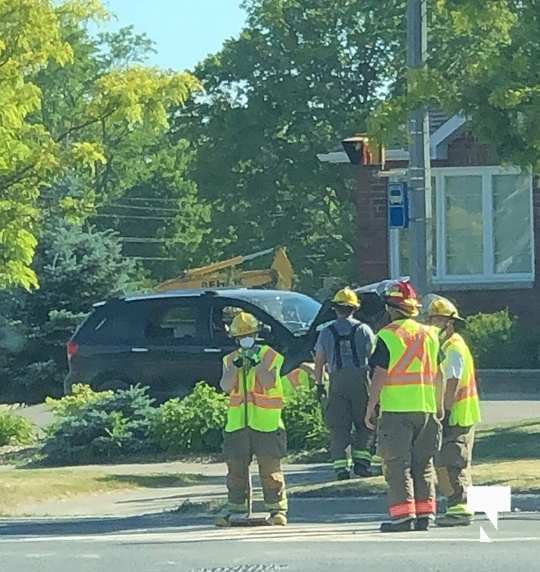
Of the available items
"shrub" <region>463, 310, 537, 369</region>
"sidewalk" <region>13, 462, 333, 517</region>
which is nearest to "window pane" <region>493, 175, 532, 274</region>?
"shrub" <region>463, 310, 537, 369</region>

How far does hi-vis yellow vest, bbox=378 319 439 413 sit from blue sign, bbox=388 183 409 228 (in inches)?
235

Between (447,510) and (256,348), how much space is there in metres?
2.00

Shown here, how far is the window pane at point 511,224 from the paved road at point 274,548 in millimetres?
15563

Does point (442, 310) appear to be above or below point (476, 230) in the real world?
below

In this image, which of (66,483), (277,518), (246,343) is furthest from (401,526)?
(66,483)

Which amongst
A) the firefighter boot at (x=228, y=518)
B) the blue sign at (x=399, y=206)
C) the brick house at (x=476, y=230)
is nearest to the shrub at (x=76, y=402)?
the blue sign at (x=399, y=206)

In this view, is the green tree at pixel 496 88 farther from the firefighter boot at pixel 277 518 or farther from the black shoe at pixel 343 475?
the firefighter boot at pixel 277 518

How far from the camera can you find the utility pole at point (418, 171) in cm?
1775

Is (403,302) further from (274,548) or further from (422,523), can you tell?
(274,548)

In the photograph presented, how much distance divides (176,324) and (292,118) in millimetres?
29849

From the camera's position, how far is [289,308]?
72.6 feet

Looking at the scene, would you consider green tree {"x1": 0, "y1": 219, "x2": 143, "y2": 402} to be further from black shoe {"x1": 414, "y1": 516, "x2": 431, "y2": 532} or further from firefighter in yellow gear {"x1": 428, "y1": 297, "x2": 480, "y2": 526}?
black shoe {"x1": 414, "y1": 516, "x2": 431, "y2": 532}

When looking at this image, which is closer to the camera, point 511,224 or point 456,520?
point 456,520

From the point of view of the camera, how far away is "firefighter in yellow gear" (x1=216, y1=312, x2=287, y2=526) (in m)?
12.9
